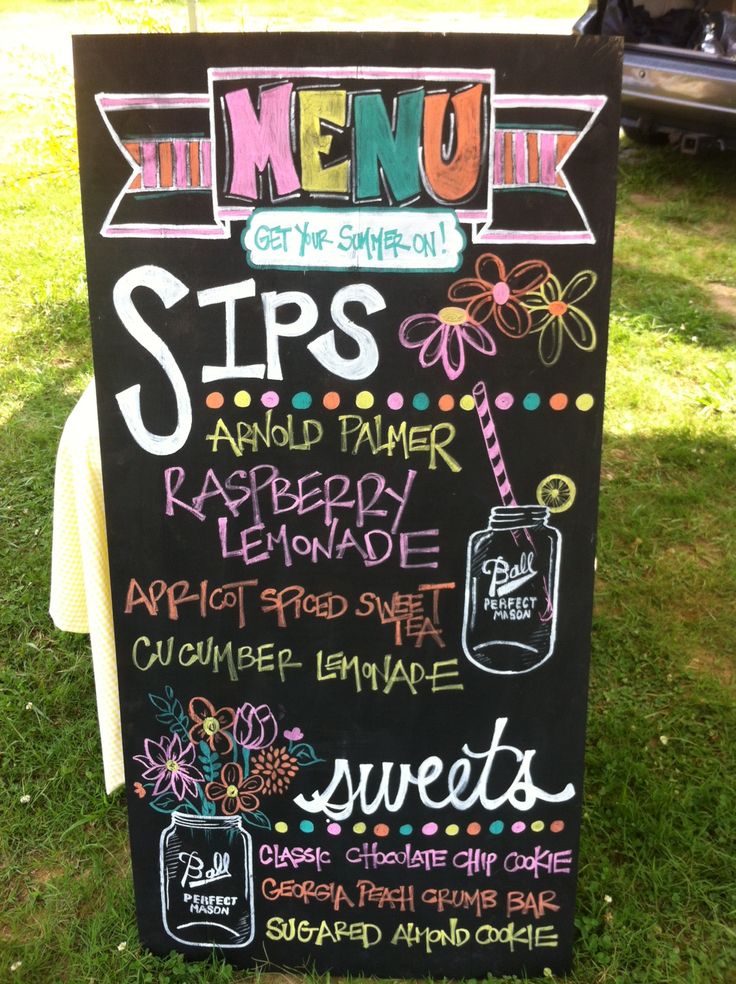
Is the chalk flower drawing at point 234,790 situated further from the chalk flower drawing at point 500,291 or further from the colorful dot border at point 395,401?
the chalk flower drawing at point 500,291

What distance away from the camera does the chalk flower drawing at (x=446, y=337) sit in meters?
1.75

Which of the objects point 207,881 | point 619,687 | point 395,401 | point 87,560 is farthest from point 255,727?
point 619,687

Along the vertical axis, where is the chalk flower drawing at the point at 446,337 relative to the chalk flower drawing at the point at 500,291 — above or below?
below

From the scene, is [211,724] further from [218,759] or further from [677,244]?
[677,244]

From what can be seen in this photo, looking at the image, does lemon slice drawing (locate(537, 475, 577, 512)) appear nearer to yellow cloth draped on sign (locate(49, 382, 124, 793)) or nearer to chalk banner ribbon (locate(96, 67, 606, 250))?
chalk banner ribbon (locate(96, 67, 606, 250))

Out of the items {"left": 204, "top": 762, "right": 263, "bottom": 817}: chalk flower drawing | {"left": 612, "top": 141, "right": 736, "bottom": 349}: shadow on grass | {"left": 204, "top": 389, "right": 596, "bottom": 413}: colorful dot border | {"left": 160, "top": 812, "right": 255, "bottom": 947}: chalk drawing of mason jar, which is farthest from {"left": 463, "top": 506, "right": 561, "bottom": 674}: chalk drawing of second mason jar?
{"left": 612, "top": 141, "right": 736, "bottom": 349}: shadow on grass

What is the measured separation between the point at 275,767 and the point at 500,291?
1059 mm

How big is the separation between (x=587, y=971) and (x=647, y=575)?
5.49 feet

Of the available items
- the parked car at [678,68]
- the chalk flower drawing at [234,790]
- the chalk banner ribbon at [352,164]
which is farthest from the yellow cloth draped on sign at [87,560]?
the parked car at [678,68]

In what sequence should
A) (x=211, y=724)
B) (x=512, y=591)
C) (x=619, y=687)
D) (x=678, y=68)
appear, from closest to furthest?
(x=512, y=591)
(x=211, y=724)
(x=619, y=687)
(x=678, y=68)

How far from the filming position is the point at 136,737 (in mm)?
2037

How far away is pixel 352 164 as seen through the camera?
1669mm

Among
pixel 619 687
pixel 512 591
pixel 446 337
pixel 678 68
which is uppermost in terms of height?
pixel 678 68

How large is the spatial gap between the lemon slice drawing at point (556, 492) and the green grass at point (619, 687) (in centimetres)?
112
